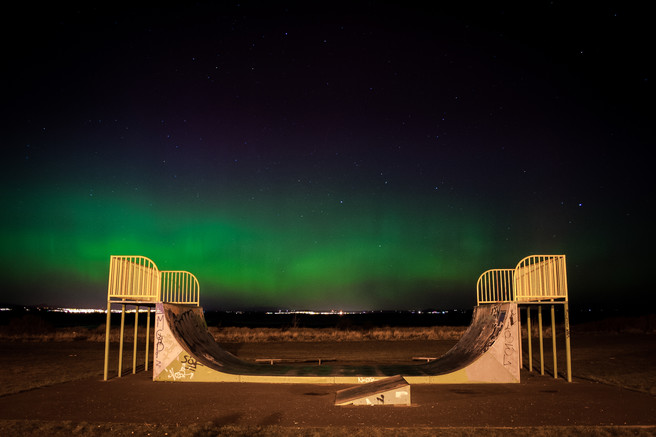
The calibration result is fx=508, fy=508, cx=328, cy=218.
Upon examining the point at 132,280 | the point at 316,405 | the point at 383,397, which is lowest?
the point at 316,405

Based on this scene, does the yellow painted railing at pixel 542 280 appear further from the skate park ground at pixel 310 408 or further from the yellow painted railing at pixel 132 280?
the yellow painted railing at pixel 132 280

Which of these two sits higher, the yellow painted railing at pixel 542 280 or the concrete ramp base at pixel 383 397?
the yellow painted railing at pixel 542 280

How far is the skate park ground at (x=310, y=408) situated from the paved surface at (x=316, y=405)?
0.02 metres

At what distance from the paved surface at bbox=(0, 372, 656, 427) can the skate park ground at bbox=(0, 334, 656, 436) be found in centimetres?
2

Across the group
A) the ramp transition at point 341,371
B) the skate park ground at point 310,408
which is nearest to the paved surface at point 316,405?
the skate park ground at point 310,408

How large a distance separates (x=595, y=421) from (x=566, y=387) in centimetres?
390

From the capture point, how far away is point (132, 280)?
14047 millimetres

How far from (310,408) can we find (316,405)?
32 cm

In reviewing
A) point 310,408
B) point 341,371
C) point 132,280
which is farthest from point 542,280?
point 132,280

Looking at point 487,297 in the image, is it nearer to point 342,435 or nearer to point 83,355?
point 342,435

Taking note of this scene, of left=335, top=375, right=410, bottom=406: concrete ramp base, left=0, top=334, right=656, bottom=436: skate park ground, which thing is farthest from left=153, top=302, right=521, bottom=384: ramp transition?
left=335, top=375, right=410, bottom=406: concrete ramp base

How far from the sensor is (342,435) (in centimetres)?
793

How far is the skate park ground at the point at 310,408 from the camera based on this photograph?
8.34 meters

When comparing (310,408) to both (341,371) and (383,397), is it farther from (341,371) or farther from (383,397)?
(341,371)
